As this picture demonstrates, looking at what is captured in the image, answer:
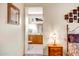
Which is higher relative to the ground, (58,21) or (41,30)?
(58,21)

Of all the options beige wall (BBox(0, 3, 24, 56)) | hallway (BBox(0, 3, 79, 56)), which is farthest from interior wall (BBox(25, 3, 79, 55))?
beige wall (BBox(0, 3, 24, 56))

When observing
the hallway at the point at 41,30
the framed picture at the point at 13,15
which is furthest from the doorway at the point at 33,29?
the framed picture at the point at 13,15

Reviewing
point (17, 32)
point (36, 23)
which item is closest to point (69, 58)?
point (36, 23)

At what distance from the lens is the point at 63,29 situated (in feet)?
7.02

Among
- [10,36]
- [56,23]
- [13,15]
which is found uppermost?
[13,15]

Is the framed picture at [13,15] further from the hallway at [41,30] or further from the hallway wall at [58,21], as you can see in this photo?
the hallway wall at [58,21]

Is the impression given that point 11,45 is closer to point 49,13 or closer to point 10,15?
point 10,15

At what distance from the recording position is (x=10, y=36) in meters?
1.97

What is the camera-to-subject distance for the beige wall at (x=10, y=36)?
1802 mm

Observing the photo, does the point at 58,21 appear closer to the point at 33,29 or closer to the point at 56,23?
the point at 56,23

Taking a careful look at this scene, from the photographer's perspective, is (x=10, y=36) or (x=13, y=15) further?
(x=13, y=15)

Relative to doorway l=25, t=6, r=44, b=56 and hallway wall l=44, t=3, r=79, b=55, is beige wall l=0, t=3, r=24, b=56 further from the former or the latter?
hallway wall l=44, t=3, r=79, b=55

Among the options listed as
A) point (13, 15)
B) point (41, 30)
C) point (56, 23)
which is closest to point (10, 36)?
point (13, 15)

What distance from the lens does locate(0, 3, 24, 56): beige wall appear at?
180 centimetres
